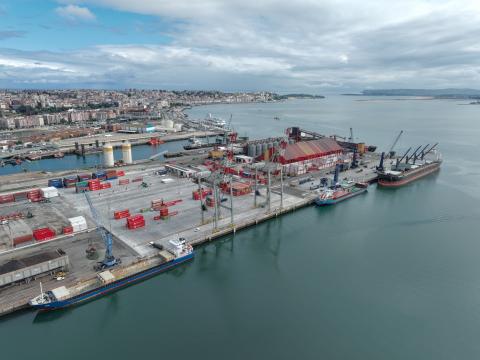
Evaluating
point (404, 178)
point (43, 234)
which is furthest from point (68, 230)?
point (404, 178)

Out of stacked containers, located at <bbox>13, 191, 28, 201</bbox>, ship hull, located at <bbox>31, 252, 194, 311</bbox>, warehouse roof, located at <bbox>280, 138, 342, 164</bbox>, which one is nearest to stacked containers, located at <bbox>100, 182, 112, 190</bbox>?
stacked containers, located at <bbox>13, 191, 28, 201</bbox>

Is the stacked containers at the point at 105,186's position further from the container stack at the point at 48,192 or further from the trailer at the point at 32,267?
the trailer at the point at 32,267

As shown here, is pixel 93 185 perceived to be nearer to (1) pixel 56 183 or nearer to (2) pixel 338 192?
(1) pixel 56 183

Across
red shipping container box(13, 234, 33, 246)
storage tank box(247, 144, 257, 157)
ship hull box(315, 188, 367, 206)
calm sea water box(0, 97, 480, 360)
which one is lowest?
calm sea water box(0, 97, 480, 360)

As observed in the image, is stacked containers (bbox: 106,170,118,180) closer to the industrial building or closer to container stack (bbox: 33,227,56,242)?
container stack (bbox: 33,227,56,242)

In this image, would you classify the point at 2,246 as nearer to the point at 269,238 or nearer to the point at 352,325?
the point at 269,238

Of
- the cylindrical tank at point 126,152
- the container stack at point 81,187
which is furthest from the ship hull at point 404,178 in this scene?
the cylindrical tank at point 126,152
